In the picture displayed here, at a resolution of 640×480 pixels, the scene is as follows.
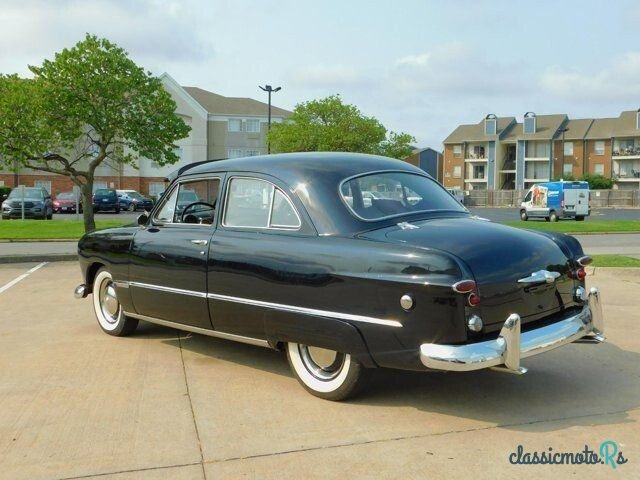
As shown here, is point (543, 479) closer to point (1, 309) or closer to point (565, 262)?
point (565, 262)

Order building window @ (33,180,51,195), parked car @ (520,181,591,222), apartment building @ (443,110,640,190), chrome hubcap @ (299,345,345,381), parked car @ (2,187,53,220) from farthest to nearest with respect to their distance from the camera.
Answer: apartment building @ (443,110,640,190)
building window @ (33,180,51,195)
parked car @ (520,181,591,222)
parked car @ (2,187,53,220)
chrome hubcap @ (299,345,345,381)

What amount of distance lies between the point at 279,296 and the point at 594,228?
22.7 meters

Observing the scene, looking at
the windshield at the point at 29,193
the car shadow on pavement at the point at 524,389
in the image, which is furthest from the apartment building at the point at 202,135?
the car shadow on pavement at the point at 524,389

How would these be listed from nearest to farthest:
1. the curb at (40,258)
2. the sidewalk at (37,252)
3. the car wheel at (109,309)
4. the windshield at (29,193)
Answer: the car wheel at (109,309) < the curb at (40,258) < the sidewalk at (37,252) < the windshield at (29,193)

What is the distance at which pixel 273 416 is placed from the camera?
4445 mm

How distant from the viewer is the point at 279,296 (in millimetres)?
4805

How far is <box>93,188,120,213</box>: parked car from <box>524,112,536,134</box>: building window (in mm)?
56576

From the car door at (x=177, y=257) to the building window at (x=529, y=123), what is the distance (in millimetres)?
81688

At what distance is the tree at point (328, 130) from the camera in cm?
4531

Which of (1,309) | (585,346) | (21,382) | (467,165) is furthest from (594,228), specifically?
(467,165)

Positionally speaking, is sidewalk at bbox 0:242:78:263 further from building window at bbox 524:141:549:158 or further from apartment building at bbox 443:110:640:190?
building window at bbox 524:141:549:158

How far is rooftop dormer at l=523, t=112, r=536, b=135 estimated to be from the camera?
82.4 metres

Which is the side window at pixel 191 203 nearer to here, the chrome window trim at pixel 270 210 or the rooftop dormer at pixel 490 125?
the chrome window trim at pixel 270 210

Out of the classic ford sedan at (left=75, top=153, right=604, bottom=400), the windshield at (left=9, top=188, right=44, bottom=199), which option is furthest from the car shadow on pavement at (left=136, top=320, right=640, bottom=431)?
the windshield at (left=9, top=188, right=44, bottom=199)
